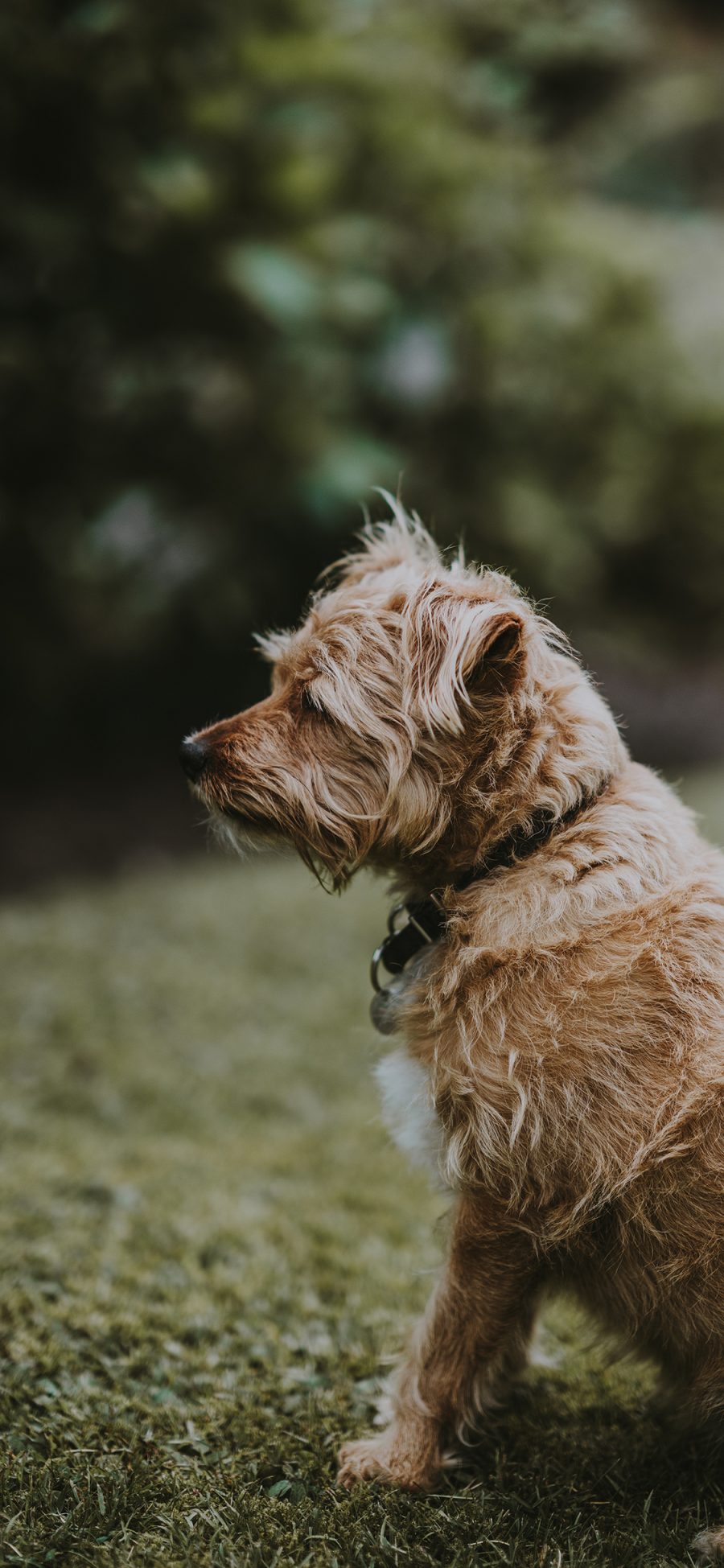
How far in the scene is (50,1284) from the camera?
312cm

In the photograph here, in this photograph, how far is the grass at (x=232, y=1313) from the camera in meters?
2.21

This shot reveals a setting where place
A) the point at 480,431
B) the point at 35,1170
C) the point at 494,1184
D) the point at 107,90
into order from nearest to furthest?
the point at 494,1184 → the point at 35,1170 → the point at 107,90 → the point at 480,431

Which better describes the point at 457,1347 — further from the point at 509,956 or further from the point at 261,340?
the point at 261,340

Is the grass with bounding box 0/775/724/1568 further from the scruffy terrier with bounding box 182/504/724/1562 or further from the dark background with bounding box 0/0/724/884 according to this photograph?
the dark background with bounding box 0/0/724/884

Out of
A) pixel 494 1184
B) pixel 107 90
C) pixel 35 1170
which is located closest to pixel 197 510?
pixel 107 90

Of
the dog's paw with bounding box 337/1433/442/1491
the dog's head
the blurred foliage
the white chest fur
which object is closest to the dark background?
the blurred foliage

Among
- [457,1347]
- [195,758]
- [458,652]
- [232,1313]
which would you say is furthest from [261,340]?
[457,1347]

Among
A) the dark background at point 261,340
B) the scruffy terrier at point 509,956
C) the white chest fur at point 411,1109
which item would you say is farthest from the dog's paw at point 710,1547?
the dark background at point 261,340

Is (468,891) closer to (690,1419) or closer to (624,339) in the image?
(690,1419)

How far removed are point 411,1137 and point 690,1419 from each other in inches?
31.2

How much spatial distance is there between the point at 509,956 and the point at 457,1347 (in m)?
0.81

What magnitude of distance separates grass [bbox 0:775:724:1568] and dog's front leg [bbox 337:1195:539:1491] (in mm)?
79

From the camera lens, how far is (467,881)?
2.39 metres

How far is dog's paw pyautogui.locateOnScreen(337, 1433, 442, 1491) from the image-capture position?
7.70 ft
